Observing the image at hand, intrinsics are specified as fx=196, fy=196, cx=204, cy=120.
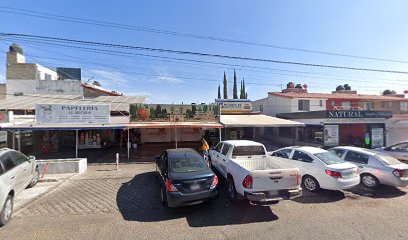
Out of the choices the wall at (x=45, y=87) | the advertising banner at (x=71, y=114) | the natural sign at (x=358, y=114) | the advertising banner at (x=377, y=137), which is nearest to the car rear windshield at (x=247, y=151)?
the advertising banner at (x=71, y=114)

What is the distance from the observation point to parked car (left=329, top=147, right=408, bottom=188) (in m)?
7.12

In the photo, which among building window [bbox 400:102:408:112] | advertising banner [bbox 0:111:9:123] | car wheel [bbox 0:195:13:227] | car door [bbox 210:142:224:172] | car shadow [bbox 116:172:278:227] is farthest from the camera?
building window [bbox 400:102:408:112]

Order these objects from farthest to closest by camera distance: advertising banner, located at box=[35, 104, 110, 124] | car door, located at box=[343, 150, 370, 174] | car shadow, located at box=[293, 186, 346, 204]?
advertising banner, located at box=[35, 104, 110, 124], car door, located at box=[343, 150, 370, 174], car shadow, located at box=[293, 186, 346, 204]

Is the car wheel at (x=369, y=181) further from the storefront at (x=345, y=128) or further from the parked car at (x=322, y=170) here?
the storefront at (x=345, y=128)

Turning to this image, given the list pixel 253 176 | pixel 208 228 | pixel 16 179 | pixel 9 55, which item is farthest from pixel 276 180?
pixel 9 55

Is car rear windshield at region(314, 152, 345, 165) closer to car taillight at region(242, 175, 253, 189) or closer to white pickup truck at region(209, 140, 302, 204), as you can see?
white pickup truck at region(209, 140, 302, 204)

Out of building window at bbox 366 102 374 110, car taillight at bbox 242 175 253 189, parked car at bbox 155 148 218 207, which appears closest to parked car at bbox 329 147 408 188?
car taillight at bbox 242 175 253 189

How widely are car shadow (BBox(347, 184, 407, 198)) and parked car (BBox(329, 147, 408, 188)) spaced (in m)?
0.26

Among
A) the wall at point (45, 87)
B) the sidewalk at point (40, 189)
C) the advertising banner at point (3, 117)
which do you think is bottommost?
the sidewalk at point (40, 189)

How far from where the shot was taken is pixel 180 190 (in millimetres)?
5484

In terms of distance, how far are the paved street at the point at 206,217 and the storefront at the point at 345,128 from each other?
9.19 metres

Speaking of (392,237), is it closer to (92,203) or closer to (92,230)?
(92,230)

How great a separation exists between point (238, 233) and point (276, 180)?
1.78 meters

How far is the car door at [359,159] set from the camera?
7.92 m
